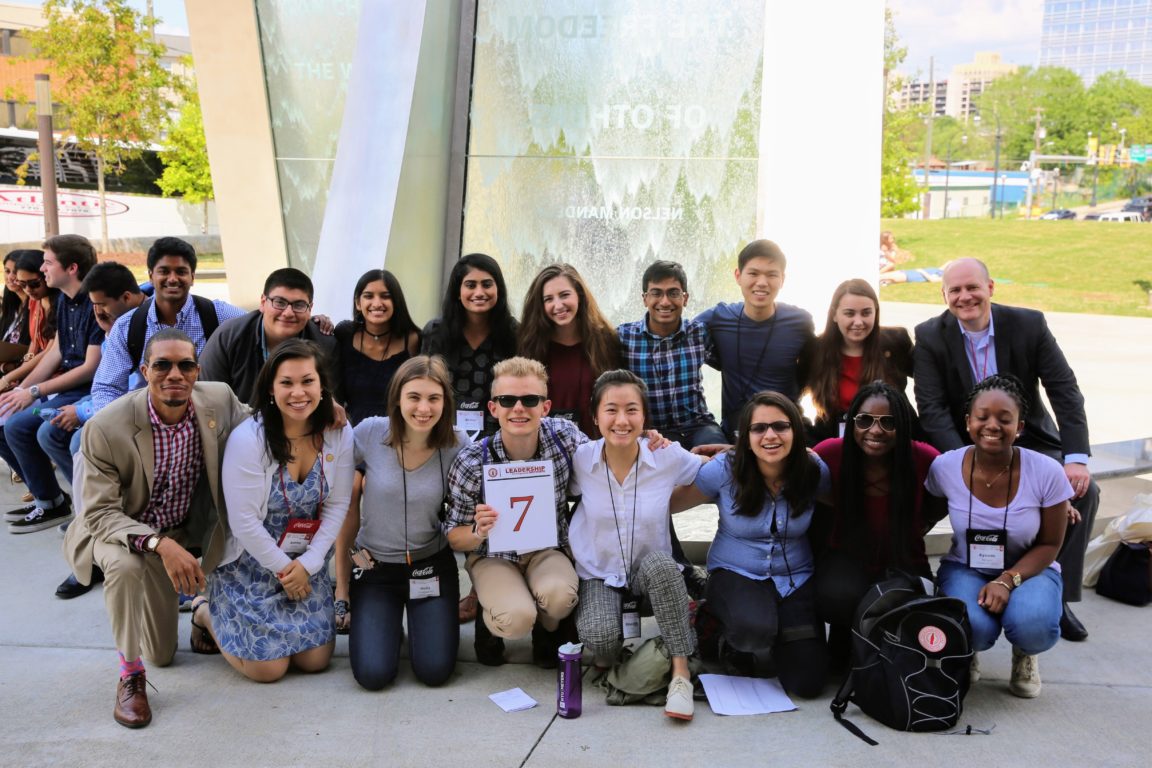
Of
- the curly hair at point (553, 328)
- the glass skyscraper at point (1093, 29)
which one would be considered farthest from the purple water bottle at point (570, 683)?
the glass skyscraper at point (1093, 29)

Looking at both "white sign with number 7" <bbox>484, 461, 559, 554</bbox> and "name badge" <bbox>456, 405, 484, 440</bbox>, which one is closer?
"white sign with number 7" <bbox>484, 461, 559, 554</bbox>

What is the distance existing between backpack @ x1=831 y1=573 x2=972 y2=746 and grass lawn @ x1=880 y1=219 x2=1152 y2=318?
24194 millimetres

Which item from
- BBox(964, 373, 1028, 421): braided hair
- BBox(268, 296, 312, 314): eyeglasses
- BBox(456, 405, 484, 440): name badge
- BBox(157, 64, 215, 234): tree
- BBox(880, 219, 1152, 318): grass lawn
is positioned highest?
BBox(157, 64, 215, 234): tree

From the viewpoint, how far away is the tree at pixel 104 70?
23.6 m

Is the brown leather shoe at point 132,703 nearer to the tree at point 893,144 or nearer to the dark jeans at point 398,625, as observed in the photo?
the dark jeans at point 398,625

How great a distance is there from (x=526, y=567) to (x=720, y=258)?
11.4 ft

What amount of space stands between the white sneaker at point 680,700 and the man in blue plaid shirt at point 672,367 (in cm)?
133

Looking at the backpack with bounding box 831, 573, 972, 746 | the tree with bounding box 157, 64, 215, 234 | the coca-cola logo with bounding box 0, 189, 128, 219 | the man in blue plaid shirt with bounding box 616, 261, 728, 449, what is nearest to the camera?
the backpack with bounding box 831, 573, 972, 746

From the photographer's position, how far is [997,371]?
14.3ft

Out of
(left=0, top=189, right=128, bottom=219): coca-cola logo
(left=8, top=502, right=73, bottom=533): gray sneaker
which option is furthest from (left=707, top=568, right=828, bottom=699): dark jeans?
(left=0, top=189, right=128, bottom=219): coca-cola logo

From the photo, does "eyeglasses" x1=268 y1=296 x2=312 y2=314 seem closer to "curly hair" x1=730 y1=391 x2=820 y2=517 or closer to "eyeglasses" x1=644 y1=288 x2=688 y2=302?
"eyeglasses" x1=644 y1=288 x2=688 y2=302

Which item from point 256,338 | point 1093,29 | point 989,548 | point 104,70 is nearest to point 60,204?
point 104,70

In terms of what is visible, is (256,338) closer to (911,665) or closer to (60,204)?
(911,665)

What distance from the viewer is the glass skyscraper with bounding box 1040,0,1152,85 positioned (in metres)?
83.6
